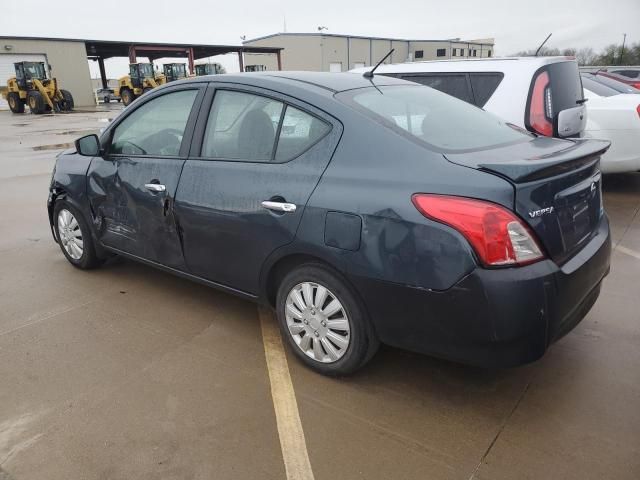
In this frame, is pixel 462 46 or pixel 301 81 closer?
pixel 301 81

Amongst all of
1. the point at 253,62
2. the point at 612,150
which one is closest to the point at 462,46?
the point at 253,62

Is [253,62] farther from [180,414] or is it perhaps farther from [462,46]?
[180,414]

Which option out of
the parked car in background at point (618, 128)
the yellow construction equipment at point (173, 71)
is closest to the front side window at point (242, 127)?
the parked car in background at point (618, 128)

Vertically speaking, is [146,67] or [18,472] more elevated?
[146,67]

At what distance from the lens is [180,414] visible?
259cm

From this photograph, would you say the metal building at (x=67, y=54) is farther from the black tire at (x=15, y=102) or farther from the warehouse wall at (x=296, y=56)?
the warehouse wall at (x=296, y=56)

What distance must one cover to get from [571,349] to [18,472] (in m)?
2.92

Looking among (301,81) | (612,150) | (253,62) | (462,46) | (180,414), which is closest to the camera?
(180,414)

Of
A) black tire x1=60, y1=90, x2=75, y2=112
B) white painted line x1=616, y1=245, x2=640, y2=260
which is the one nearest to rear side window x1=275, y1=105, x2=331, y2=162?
white painted line x1=616, y1=245, x2=640, y2=260

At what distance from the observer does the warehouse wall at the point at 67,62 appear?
121 ft

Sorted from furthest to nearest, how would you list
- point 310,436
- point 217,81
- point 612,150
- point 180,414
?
point 612,150, point 217,81, point 180,414, point 310,436

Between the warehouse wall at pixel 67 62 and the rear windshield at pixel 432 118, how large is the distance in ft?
136

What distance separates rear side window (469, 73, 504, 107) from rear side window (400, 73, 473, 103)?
0.21ft

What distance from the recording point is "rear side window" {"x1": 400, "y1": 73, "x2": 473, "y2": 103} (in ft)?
16.0
